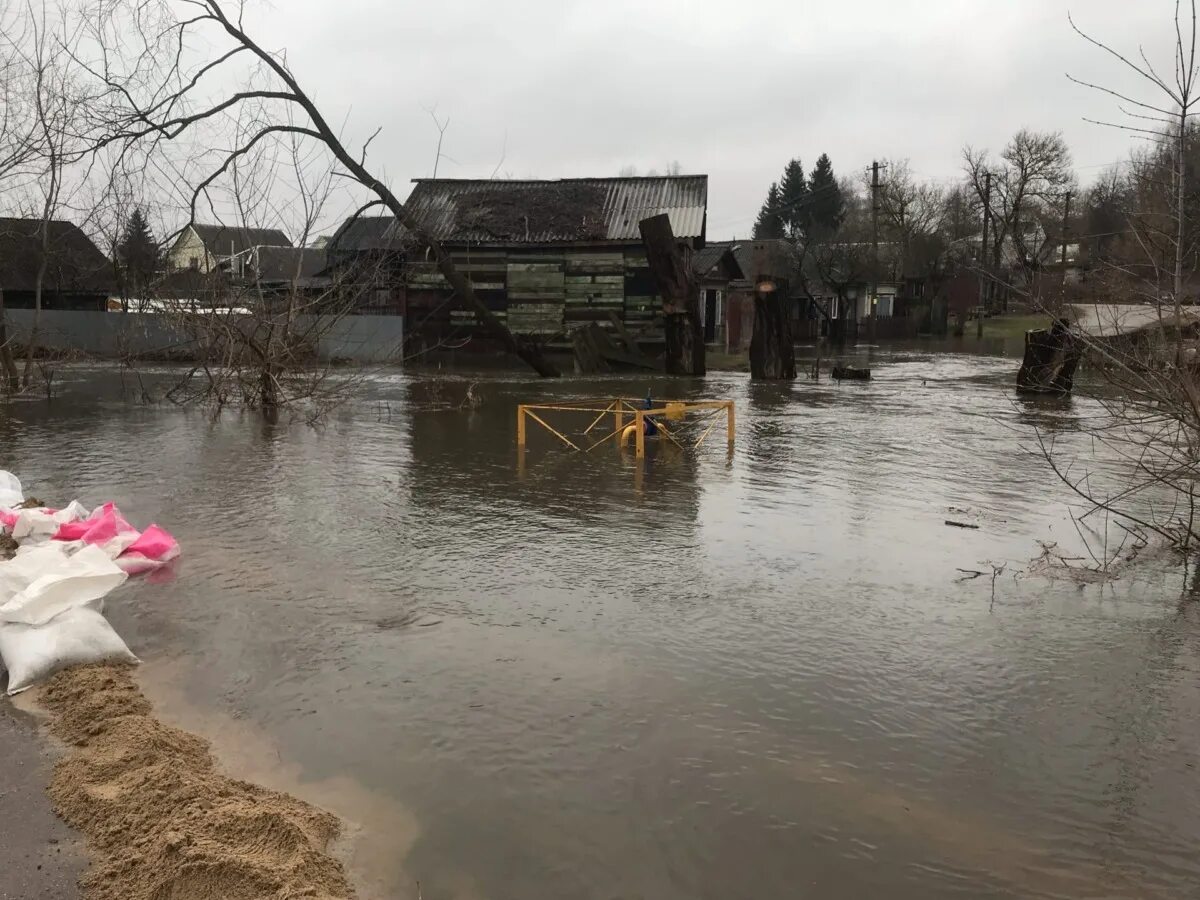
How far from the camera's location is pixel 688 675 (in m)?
4.40

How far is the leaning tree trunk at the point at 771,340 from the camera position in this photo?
20547 millimetres

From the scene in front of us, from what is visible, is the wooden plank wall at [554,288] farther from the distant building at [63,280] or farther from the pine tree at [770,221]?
the pine tree at [770,221]

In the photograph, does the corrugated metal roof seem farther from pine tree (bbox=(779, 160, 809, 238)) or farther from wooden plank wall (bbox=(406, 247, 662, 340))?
pine tree (bbox=(779, 160, 809, 238))

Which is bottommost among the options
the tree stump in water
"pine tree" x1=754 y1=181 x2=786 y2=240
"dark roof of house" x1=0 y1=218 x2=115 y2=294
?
the tree stump in water

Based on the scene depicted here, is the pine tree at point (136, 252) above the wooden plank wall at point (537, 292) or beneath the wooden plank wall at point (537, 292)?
above

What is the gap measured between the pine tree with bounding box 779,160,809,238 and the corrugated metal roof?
43.1 m

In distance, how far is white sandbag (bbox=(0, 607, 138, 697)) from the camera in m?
4.13

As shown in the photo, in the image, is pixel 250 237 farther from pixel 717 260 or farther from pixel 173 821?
→ pixel 717 260

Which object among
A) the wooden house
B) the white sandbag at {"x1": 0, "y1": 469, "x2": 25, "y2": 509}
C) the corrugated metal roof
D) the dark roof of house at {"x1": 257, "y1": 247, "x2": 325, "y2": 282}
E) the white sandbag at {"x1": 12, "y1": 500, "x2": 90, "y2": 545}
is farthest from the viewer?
the corrugated metal roof

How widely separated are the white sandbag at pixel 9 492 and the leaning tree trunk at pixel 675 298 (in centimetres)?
1516

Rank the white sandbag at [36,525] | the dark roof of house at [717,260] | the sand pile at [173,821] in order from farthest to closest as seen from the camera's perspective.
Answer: the dark roof of house at [717,260] < the white sandbag at [36,525] < the sand pile at [173,821]

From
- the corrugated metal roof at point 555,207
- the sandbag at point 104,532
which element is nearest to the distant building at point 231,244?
the sandbag at point 104,532

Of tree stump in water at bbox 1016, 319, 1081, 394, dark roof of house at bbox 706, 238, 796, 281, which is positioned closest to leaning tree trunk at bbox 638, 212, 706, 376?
tree stump in water at bbox 1016, 319, 1081, 394

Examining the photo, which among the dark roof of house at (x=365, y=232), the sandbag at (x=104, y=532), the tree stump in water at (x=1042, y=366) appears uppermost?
the dark roof of house at (x=365, y=232)
